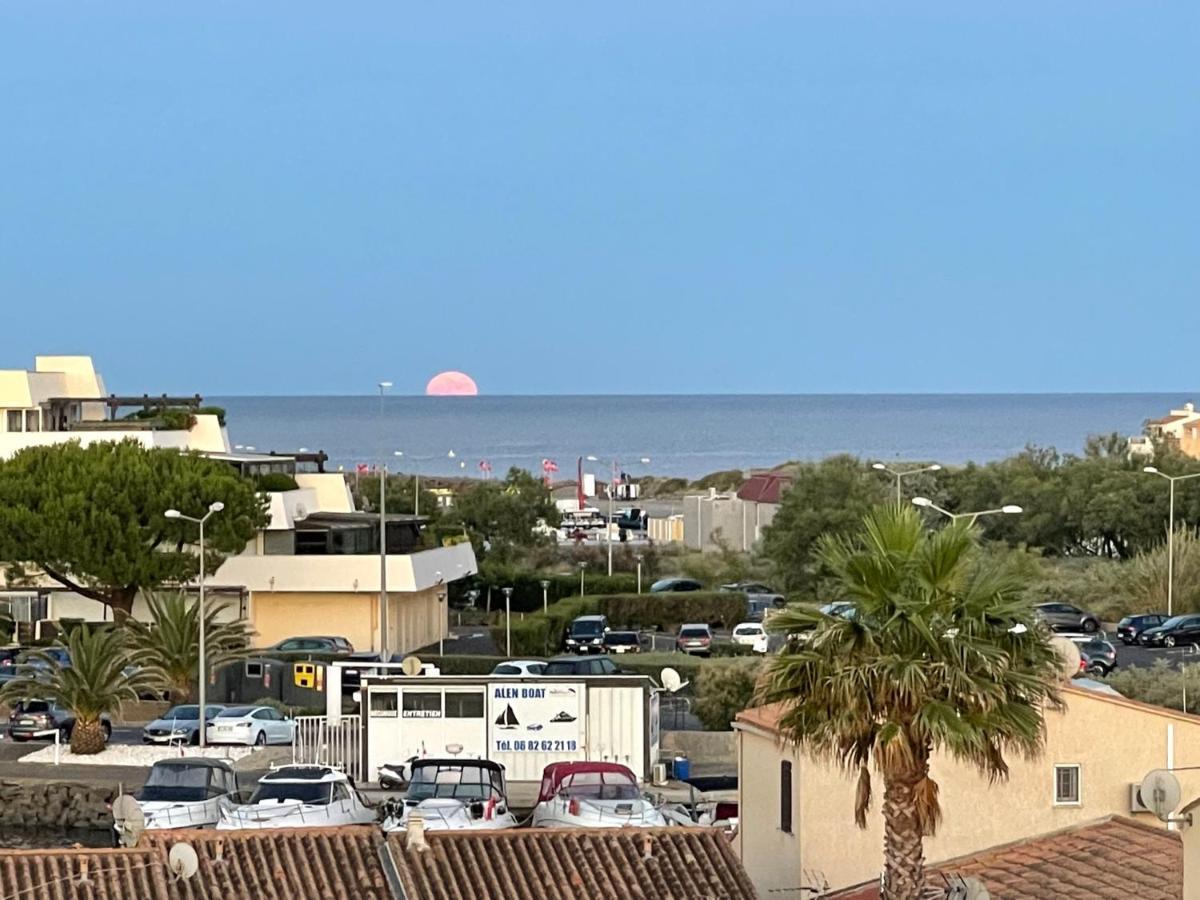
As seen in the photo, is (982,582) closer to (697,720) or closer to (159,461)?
(697,720)

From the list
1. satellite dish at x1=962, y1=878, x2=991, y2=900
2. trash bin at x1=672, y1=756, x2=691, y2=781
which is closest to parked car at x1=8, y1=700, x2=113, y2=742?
trash bin at x1=672, y1=756, x2=691, y2=781

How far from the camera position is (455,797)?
1282 inches

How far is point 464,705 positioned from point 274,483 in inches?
1145

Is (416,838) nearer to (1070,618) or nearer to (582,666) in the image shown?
(582,666)

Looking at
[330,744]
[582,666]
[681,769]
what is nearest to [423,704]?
[330,744]

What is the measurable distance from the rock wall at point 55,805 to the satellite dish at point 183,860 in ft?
79.8

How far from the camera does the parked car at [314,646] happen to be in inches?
2365

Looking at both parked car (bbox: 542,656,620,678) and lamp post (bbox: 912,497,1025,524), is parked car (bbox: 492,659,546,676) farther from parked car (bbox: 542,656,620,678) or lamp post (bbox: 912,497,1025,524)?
lamp post (bbox: 912,497,1025,524)

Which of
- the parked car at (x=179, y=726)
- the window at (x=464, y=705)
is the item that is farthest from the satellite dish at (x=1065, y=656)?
the parked car at (x=179, y=726)

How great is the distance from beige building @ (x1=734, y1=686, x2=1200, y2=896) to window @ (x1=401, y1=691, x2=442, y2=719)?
1912 centimetres

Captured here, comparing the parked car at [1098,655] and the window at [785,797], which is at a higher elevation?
the window at [785,797]

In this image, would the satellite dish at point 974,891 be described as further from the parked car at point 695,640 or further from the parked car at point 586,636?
the parked car at point 586,636

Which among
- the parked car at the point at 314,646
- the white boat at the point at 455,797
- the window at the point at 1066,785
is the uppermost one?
the window at the point at 1066,785

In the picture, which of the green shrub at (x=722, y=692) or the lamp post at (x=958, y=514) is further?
the green shrub at (x=722, y=692)
